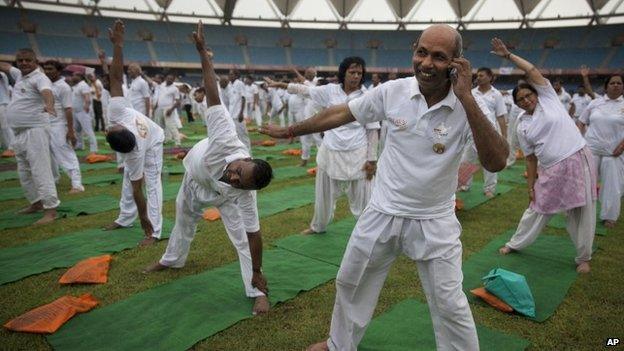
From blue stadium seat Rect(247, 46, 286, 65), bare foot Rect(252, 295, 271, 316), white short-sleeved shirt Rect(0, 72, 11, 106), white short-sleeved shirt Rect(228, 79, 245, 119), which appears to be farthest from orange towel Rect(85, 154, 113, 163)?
blue stadium seat Rect(247, 46, 286, 65)

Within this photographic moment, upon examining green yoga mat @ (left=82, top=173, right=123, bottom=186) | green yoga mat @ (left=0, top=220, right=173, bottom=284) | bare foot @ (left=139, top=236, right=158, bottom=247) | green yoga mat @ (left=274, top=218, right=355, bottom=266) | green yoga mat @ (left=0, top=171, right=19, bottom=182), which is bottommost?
green yoga mat @ (left=274, top=218, right=355, bottom=266)

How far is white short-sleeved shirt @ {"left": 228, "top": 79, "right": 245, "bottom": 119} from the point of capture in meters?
10.2

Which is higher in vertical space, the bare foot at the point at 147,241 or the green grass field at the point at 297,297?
the bare foot at the point at 147,241

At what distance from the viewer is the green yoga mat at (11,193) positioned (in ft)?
22.6

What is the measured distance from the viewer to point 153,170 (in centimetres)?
495

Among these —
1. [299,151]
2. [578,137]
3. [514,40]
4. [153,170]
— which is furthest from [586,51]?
[153,170]

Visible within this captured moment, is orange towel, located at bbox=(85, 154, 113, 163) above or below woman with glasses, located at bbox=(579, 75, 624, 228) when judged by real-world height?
below

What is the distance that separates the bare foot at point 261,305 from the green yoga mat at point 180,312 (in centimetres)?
7

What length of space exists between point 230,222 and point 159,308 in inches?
36.6

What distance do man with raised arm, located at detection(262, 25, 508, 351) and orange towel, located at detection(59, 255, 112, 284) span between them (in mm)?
2634

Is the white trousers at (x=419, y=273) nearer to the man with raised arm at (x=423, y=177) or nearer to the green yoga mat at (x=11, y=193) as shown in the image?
the man with raised arm at (x=423, y=177)

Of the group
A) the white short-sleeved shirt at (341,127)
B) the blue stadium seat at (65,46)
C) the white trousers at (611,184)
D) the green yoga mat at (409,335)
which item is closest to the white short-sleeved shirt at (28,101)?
the white short-sleeved shirt at (341,127)

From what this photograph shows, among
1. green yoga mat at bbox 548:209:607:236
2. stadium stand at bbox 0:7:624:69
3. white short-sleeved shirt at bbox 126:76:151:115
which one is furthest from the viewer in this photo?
stadium stand at bbox 0:7:624:69

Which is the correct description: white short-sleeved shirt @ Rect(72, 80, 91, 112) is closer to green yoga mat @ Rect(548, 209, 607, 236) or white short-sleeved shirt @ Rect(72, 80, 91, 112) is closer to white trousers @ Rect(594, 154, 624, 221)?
green yoga mat @ Rect(548, 209, 607, 236)
